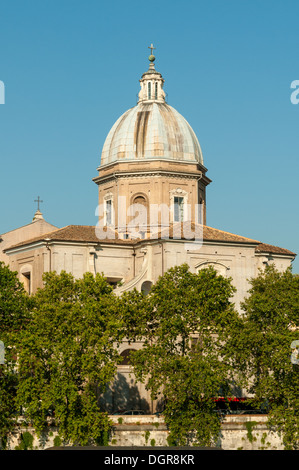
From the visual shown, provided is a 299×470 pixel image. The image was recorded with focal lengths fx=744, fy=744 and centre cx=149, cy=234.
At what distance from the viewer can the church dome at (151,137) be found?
55281 millimetres

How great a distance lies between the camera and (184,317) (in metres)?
40.0

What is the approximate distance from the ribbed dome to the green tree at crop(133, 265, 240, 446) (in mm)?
15003

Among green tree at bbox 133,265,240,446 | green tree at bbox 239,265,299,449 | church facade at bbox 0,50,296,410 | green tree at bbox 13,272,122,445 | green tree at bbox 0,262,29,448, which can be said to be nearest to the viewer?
green tree at bbox 13,272,122,445

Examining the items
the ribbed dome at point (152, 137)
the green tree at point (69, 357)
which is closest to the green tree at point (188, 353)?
the green tree at point (69, 357)

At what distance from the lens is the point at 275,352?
39.8m

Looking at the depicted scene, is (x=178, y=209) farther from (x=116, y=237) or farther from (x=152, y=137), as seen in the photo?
(x=152, y=137)

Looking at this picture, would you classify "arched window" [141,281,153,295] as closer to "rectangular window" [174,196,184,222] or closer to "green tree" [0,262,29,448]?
"rectangular window" [174,196,184,222]

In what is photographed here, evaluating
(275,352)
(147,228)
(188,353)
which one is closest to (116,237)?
(147,228)

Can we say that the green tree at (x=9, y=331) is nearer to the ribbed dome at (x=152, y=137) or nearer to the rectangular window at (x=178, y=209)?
the rectangular window at (x=178, y=209)

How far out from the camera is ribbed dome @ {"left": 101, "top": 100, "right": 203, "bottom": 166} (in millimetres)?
55312

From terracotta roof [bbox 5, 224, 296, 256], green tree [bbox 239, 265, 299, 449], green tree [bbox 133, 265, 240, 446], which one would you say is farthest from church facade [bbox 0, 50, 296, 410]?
green tree [bbox 239, 265, 299, 449]

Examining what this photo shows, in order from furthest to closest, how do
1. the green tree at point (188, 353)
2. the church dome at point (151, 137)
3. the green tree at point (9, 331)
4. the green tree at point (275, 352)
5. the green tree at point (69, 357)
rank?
the church dome at point (151, 137) → the green tree at point (275, 352) → the green tree at point (188, 353) → the green tree at point (9, 331) → the green tree at point (69, 357)

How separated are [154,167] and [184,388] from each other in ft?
69.7

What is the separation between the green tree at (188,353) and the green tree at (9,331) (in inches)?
253
